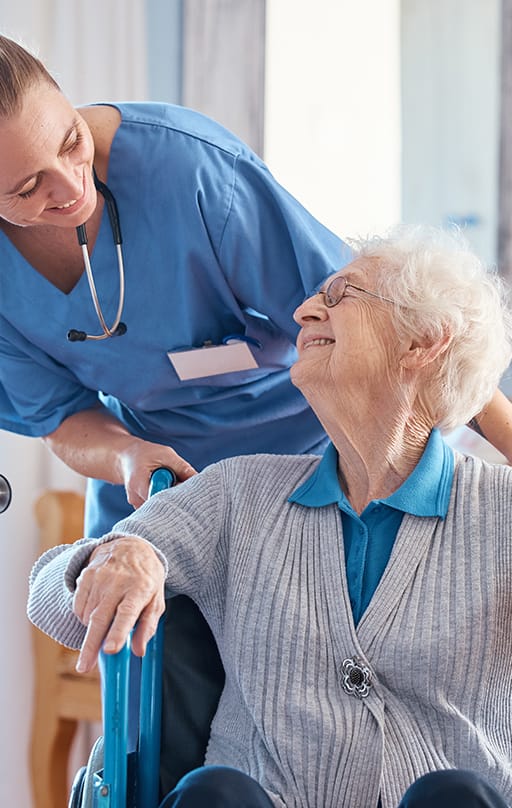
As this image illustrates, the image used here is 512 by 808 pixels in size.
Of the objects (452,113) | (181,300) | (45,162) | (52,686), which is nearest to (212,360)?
(181,300)

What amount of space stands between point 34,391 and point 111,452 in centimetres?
22

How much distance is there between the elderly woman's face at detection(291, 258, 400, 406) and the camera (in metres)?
1.38

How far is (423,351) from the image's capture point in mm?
1398

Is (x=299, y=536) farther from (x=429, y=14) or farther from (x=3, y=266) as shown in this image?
(x=429, y=14)

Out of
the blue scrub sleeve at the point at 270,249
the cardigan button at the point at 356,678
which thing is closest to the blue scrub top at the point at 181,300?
the blue scrub sleeve at the point at 270,249

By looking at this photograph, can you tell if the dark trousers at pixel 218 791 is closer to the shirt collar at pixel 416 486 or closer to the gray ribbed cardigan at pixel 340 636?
the gray ribbed cardigan at pixel 340 636

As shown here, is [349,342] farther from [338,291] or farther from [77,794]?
[77,794]

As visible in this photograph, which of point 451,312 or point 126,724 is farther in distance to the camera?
point 451,312

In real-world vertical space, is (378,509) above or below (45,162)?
below

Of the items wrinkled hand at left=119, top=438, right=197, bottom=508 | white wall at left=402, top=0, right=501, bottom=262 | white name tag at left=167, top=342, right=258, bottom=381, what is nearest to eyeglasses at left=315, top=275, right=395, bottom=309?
white name tag at left=167, top=342, right=258, bottom=381

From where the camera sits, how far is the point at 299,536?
140 centimetres

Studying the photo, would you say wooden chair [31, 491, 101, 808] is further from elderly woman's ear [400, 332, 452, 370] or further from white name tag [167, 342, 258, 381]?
elderly woman's ear [400, 332, 452, 370]

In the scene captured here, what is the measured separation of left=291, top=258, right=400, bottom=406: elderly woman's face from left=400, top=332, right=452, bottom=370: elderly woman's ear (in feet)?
0.06

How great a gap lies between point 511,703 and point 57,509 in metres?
1.49
